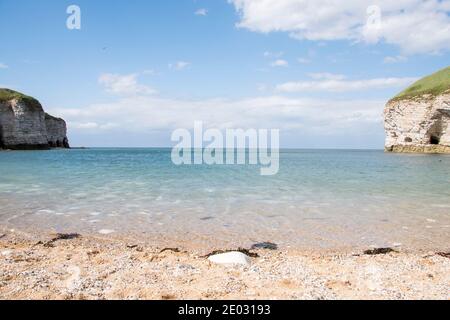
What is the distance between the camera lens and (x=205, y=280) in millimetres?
6223

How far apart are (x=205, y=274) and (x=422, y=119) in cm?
8117

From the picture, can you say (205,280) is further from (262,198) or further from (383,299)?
(262,198)

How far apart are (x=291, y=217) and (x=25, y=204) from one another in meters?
10.9

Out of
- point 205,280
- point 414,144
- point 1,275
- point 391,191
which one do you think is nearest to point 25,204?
point 1,275

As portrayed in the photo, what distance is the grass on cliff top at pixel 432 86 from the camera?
2885 inches

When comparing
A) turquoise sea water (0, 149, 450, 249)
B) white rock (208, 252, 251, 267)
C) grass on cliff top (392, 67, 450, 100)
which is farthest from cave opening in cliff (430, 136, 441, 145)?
white rock (208, 252, 251, 267)

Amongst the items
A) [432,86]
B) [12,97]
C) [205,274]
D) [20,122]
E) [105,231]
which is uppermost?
[432,86]

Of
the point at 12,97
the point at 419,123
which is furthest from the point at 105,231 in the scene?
the point at 12,97

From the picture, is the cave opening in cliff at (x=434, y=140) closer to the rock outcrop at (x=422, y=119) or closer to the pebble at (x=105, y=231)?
the rock outcrop at (x=422, y=119)

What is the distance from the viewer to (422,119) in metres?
74.5

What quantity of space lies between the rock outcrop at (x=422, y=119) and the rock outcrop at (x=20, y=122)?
88350mm

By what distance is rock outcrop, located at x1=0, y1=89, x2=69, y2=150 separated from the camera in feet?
Result: 276

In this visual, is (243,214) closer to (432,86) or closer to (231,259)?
(231,259)

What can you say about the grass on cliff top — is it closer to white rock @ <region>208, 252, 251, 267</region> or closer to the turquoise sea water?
the turquoise sea water
